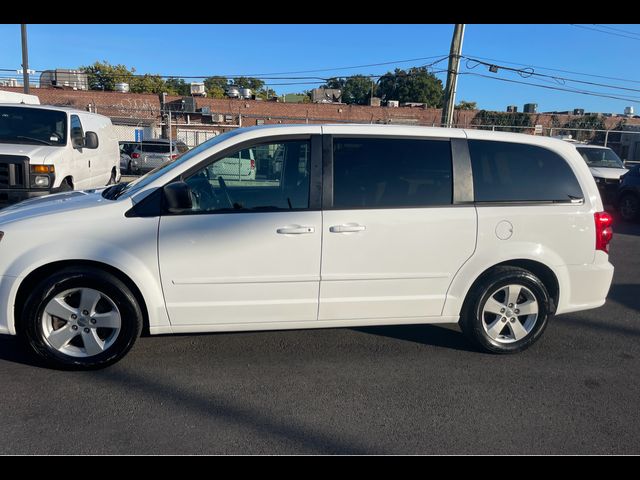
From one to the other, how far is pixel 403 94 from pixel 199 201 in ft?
225

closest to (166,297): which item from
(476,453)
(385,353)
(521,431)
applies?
(385,353)

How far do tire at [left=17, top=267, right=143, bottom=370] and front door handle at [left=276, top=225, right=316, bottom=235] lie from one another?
1.20 metres

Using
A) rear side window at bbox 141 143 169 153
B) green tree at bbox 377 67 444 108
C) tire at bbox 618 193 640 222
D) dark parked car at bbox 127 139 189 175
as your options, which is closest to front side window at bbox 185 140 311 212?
tire at bbox 618 193 640 222

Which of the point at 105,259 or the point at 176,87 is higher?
the point at 176,87

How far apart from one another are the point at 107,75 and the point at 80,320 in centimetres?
6161

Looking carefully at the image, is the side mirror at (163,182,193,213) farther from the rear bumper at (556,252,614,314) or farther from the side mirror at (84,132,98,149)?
the side mirror at (84,132,98,149)

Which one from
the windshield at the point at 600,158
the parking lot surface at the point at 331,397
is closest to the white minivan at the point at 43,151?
the parking lot surface at the point at 331,397

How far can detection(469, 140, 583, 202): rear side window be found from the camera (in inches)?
160

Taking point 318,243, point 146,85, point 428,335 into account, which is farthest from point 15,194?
point 146,85

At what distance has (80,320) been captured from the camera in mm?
3605

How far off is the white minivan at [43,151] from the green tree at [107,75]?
180 feet

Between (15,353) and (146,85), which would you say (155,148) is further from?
(146,85)

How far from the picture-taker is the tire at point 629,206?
1138 centimetres
